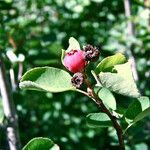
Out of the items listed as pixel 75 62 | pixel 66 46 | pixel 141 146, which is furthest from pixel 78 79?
pixel 66 46

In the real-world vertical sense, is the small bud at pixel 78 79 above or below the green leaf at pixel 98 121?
above

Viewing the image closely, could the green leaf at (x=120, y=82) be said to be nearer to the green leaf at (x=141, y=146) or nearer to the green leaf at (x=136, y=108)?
the green leaf at (x=136, y=108)

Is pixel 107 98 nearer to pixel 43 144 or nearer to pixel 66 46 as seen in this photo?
pixel 43 144

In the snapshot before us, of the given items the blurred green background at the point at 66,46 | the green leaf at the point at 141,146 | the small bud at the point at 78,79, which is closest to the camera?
the small bud at the point at 78,79

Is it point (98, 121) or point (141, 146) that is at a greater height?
point (98, 121)

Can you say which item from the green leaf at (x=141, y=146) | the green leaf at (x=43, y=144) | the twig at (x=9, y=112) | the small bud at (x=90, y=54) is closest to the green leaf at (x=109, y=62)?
the small bud at (x=90, y=54)

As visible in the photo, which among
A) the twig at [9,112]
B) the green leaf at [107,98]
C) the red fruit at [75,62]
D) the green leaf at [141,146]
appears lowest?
the green leaf at [141,146]
